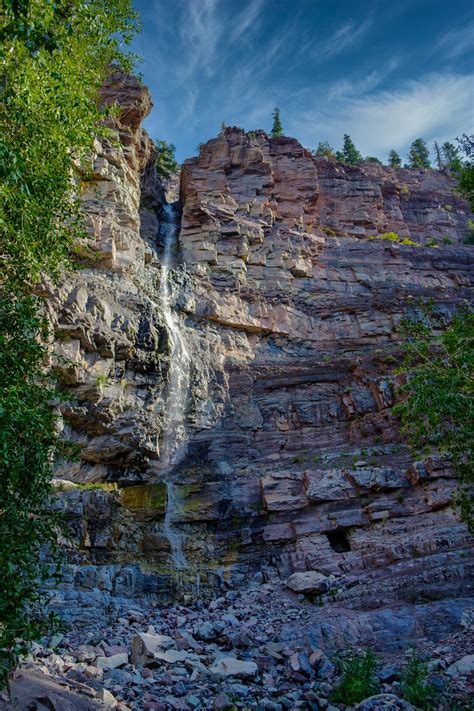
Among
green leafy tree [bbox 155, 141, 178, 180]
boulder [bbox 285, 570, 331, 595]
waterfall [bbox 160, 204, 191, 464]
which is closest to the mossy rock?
waterfall [bbox 160, 204, 191, 464]

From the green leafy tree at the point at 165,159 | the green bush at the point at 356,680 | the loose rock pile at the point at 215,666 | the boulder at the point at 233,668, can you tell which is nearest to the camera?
the loose rock pile at the point at 215,666

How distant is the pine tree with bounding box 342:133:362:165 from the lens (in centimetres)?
6259

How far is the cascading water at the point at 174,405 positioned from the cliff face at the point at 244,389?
151 mm

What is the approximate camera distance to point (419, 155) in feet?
227

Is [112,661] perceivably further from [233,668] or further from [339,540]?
[339,540]

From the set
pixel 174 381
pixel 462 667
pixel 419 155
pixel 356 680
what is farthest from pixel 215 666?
pixel 419 155

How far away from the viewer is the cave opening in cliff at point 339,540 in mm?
20358

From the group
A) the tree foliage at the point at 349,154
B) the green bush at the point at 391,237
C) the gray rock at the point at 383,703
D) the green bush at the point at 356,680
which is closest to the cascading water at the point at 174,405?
the green bush at the point at 356,680

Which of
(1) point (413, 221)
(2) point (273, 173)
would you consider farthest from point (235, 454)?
(1) point (413, 221)

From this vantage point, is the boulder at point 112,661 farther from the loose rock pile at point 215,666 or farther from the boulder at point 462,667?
the boulder at point 462,667

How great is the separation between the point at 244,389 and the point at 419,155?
189ft

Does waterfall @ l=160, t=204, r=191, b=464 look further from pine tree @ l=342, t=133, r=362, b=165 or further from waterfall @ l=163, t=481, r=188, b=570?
pine tree @ l=342, t=133, r=362, b=165

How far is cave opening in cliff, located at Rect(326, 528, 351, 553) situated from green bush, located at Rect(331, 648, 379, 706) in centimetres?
888

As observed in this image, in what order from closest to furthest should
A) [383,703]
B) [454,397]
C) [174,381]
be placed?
[383,703] < [454,397] < [174,381]
